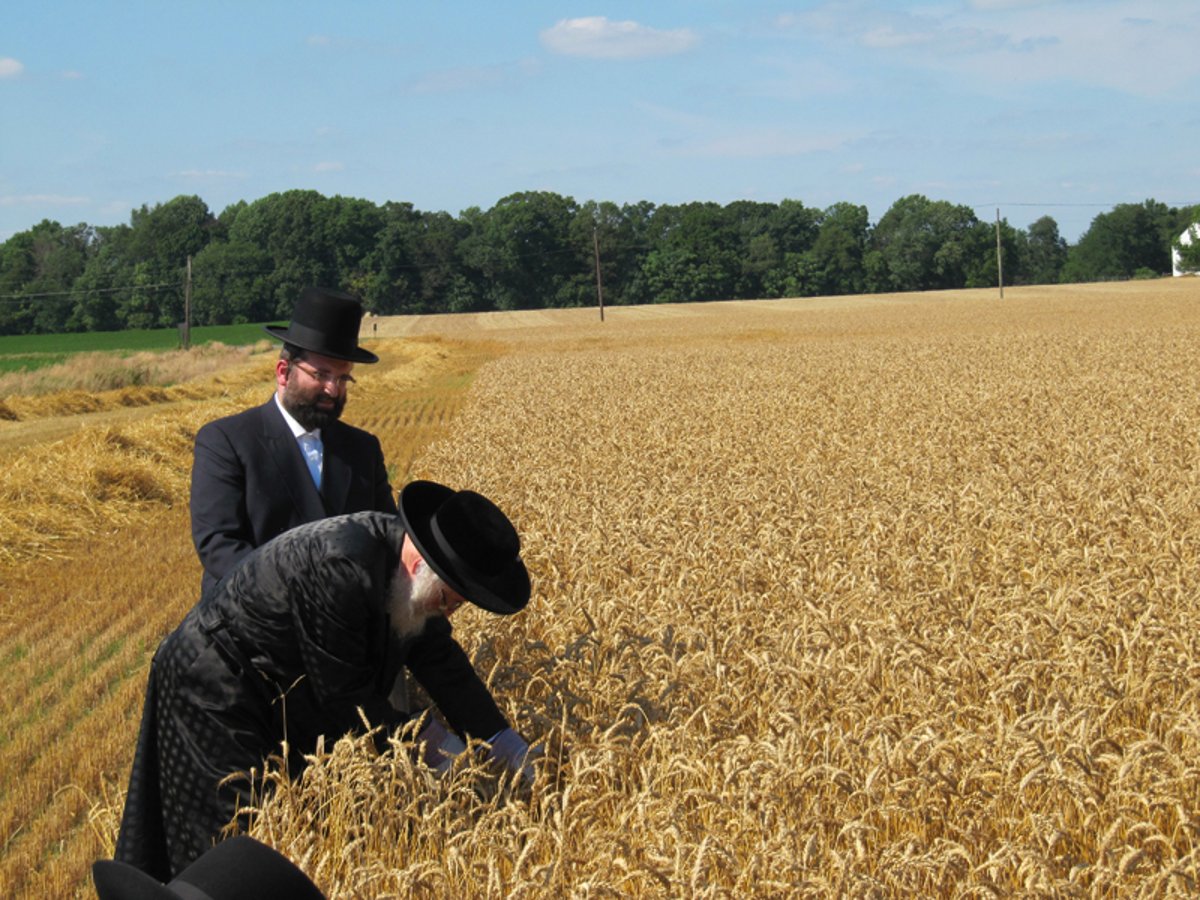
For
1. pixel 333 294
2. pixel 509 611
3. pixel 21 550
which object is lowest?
pixel 21 550

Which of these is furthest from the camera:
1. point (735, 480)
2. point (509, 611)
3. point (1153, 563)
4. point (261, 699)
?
point (735, 480)

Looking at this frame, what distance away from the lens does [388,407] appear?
26.2 meters

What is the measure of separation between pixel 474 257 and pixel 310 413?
100241 millimetres

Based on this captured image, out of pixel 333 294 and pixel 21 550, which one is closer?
pixel 333 294

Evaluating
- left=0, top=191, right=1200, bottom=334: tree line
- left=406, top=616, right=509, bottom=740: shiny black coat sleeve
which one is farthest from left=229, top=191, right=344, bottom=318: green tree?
left=406, top=616, right=509, bottom=740: shiny black coat sleeve

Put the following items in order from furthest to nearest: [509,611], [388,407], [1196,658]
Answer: [388,407] → [1196,658] → [509,611]

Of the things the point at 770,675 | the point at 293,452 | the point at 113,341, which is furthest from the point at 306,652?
the point at 113,341

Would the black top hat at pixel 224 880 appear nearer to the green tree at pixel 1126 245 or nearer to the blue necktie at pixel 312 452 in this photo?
the blue necktie at pixel 312 452

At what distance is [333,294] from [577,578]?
2479 millimetres

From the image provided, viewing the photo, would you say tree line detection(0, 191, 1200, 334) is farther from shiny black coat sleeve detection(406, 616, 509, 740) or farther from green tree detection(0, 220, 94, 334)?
shiny black coat sleeve detection(406, 616, 509, 740)

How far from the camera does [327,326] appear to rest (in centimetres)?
523

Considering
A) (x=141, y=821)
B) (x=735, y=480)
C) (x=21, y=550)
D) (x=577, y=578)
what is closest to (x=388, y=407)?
(x=21, y=550)

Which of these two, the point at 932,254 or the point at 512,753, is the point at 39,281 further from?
the point at 512,753

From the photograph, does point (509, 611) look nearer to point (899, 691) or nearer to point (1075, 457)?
point (899, 691)
